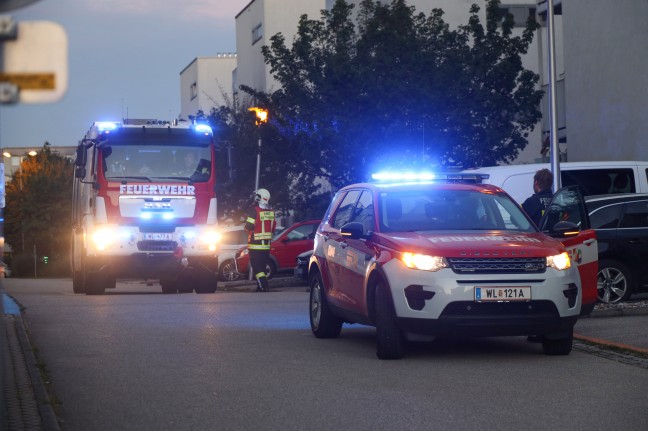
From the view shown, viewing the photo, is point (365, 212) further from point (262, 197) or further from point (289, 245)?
point (289, 245)

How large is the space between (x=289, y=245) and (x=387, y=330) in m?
24.7

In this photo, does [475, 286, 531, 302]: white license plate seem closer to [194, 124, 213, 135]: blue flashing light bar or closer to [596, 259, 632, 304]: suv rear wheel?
[596, 259, 632, 304]: suv rear wheel

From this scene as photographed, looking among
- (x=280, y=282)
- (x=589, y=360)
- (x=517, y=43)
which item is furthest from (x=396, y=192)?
(x=517, y=43)

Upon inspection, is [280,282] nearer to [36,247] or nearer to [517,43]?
[517,43]

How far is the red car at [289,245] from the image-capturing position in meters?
36.2

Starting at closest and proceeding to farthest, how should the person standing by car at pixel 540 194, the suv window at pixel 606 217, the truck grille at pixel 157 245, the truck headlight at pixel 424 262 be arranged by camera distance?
the truck headlight at pixel 424 262
the person standing by car at pixel 540 194
the suv window at pixel 606 217
the truck grille at pixel 157 245

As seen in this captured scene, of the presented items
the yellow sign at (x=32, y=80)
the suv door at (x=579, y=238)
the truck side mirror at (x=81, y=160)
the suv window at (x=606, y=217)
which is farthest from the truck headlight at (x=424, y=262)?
the truck side mirror at (x=81, y=160)

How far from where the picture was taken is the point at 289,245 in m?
36.6

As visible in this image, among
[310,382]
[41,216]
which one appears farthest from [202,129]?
[41,216]

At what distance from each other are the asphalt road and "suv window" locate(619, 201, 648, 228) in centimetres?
517

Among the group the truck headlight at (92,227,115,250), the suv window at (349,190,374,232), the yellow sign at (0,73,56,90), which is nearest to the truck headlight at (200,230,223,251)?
the truck headlight at (92,227,115,250)

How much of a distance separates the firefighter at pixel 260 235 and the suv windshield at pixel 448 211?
1459 centimetres

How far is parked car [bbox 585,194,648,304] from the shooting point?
18.7m

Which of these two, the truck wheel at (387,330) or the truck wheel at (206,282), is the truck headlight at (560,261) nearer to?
the truck wheel at (387,330)
